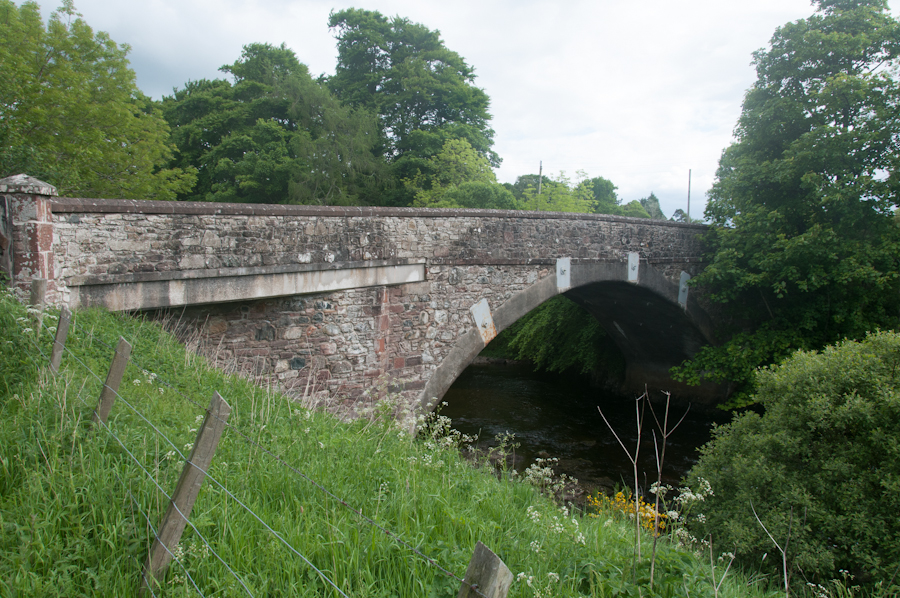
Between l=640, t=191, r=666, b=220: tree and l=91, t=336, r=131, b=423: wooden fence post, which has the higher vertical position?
l=640, t=191, r=666, b=220: tree

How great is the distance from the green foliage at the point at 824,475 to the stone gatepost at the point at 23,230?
6.47 meters

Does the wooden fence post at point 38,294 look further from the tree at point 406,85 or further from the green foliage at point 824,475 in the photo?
the tree at point 406,85

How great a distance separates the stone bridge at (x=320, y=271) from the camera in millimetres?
4555

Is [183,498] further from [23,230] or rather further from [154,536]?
[23,230]

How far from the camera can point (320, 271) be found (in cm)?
596

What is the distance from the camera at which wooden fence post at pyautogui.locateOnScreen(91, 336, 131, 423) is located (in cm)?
236

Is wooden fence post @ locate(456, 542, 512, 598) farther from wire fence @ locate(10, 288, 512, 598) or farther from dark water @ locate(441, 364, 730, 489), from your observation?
dark water @ locate(441, 364, 730, 489)

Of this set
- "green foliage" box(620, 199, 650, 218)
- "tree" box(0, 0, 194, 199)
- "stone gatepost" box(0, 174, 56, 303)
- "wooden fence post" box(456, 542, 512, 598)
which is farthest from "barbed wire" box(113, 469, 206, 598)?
"green foliage" box(620, 199, 650, 218)

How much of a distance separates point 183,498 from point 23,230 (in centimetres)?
376

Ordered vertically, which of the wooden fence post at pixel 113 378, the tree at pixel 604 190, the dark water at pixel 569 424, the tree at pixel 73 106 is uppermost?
the tree at pixel 604 190

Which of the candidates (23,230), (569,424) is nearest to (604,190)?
(569,424)

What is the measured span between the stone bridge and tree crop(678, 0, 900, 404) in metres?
2.69

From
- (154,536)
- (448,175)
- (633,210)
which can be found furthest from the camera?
(633,210)

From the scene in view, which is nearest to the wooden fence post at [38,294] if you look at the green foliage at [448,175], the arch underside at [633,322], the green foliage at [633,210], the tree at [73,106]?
the arch underside at [633,322]
